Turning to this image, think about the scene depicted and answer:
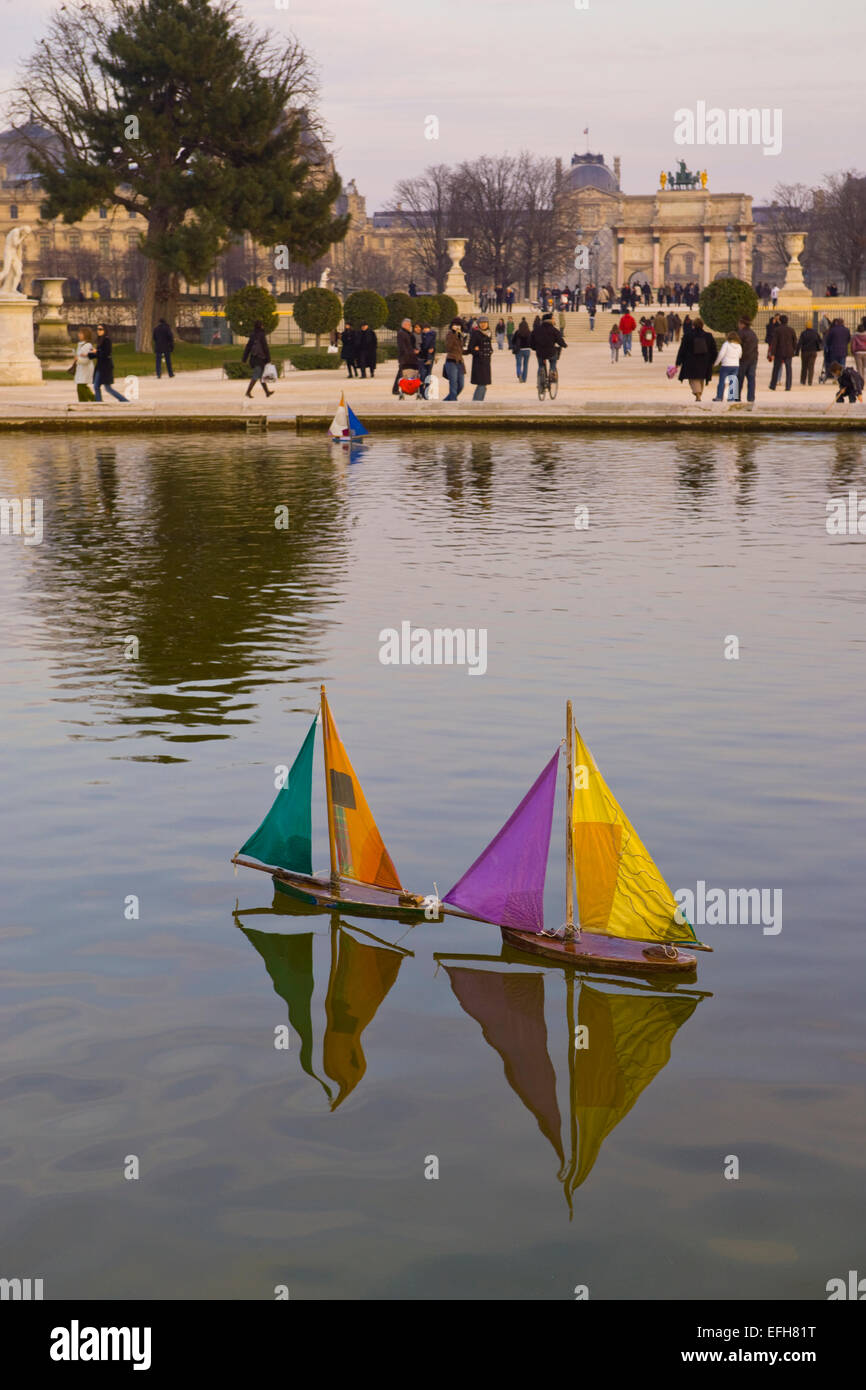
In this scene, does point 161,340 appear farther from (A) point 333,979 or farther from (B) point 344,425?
(A) point 333,979

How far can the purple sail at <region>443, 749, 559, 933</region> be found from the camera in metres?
6.74

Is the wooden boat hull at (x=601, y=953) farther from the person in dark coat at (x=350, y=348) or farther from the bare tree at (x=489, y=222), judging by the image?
the bare tree at (x=489, y=222)

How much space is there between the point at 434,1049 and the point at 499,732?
3939mm

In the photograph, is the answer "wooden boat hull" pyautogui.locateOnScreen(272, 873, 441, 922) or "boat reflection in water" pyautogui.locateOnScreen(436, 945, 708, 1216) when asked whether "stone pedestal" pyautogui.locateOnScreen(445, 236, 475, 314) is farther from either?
"boat reflection in water" pyautogui.locateOnScreen(436, 945, 708, 1216)

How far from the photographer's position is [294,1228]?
16.0 feet

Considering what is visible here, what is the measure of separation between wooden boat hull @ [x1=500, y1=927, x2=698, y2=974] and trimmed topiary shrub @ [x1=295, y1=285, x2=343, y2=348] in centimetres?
5428

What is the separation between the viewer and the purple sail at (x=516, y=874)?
22.1 feet

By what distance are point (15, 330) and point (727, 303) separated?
58.5 feet

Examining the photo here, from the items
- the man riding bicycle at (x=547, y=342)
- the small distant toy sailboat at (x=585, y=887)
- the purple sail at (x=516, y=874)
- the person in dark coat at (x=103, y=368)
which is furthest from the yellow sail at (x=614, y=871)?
the person in dark coat at (x=103, y=368)

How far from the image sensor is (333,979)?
6738mm

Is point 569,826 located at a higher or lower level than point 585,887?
higher

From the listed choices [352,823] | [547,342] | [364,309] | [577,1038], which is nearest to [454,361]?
[547,342]

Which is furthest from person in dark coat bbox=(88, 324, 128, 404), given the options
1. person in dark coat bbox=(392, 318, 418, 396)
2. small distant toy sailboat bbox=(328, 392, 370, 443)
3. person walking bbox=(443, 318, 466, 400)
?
person walking bbox=(443, 318, 466, 400)

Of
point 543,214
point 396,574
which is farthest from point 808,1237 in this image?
point 543,214
